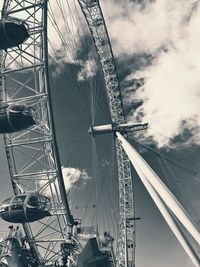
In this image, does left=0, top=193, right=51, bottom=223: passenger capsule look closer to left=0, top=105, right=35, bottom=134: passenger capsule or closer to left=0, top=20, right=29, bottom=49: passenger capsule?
left=0, top=105, right=35, bottom=134: passenger capsule

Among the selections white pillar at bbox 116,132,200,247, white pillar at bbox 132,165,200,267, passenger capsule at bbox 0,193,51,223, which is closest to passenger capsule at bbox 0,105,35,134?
passenger capsule at bbox 0,193,51,223

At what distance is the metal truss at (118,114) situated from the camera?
3822 cm

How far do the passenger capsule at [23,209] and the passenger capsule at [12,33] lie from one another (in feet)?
44.5

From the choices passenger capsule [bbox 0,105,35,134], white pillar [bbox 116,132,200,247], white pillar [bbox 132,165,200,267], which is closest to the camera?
white pillar [bbox 116,132,200,247]

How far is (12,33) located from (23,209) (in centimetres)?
1525

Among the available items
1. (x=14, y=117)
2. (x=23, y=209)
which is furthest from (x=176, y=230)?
(x=14, y=117)

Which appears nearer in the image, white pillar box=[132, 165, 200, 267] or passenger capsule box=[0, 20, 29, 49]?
white pillar box=[132, 165, 200, 267]

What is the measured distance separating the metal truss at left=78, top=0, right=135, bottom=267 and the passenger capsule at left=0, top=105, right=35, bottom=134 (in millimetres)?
11386

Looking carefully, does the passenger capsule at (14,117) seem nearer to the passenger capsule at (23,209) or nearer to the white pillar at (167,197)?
the passenger capsule at (23,209)

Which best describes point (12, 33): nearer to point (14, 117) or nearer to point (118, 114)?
point (14, 117)

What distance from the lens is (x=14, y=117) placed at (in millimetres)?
26031

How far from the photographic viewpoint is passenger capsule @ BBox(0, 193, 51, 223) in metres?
24.9

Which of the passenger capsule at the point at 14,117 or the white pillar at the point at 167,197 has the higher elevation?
the passenger capsule at the point at 14,117

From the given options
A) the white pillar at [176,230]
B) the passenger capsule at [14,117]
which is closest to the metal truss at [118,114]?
the passenger capsule at [14,117]
